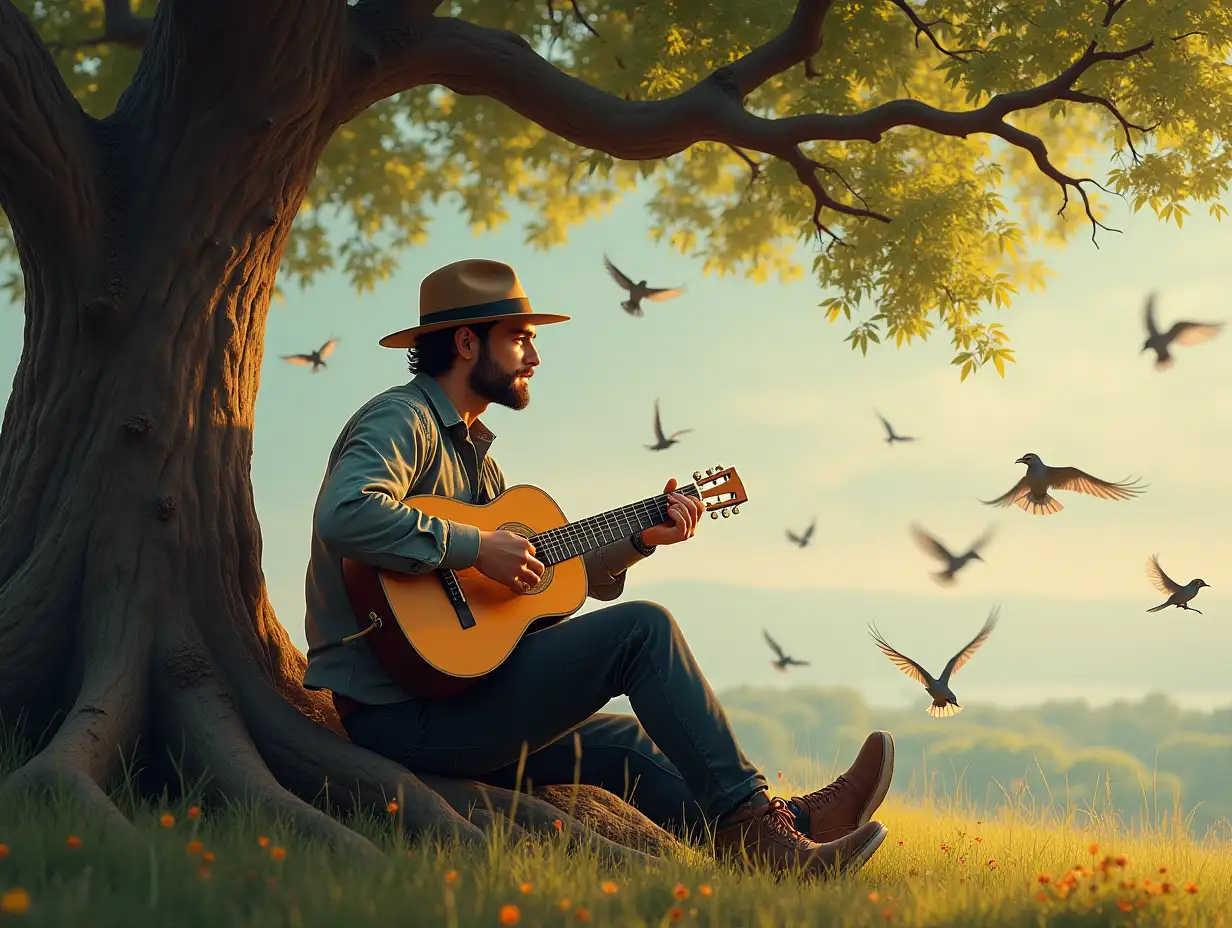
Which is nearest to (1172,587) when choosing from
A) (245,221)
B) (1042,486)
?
(1042,486)

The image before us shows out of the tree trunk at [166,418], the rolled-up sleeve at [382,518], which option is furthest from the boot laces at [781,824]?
the rolled-up sleeve at [382,518]

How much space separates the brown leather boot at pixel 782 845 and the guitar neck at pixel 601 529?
1.13 m

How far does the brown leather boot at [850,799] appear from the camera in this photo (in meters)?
4.38

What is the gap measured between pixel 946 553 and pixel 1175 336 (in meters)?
2.05

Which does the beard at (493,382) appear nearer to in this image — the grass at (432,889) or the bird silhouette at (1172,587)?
the grass at (432,889)

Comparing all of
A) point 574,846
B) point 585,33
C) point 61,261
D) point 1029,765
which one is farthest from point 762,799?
point 585,33

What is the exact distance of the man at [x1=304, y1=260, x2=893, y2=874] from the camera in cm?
409

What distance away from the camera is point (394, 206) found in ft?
32.7

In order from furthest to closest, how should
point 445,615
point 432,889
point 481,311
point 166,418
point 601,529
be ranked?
point 166,418
point 481,311
point 601,529
point 445,615
point 432,889

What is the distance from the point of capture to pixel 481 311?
475 centimetres

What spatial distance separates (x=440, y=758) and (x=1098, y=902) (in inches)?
88.7

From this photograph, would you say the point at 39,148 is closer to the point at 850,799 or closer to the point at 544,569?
the point at 544,569

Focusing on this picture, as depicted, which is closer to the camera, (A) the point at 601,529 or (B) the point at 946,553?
(A) the point at 601,529

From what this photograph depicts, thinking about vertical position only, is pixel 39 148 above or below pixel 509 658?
above
